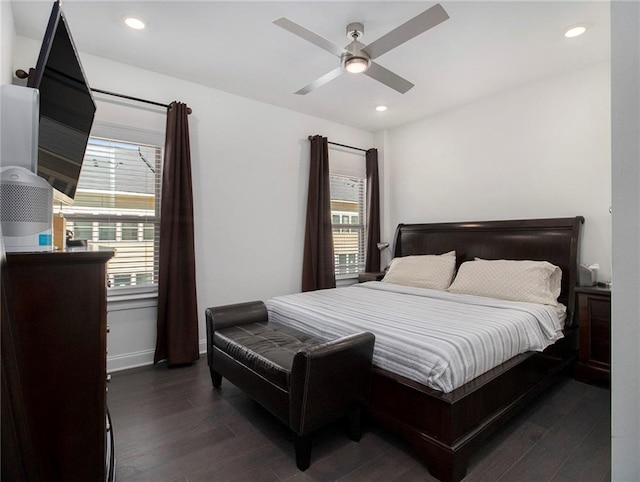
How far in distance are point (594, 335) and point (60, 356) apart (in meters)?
3.54

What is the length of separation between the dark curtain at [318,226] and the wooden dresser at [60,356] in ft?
9.88

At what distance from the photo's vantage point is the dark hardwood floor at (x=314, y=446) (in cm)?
169

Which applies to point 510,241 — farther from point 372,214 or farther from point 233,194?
point 233,194

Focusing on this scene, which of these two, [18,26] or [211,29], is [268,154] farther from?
[18,26]

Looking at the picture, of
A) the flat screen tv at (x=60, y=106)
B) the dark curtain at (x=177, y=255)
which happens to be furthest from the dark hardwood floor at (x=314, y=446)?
the flat screen tv at (x=60, y=106)

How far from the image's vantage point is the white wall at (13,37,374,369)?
3.09 metres

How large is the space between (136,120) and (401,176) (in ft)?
11.1

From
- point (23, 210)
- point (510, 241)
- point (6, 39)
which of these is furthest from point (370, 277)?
point (6, 39)

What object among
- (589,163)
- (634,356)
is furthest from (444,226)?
(634,356)

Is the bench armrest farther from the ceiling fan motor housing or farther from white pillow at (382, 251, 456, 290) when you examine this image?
the ceiling fan motor housing

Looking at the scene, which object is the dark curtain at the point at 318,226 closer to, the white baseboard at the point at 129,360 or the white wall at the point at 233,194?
the white wall at the point at 233,194

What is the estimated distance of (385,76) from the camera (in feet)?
8.33

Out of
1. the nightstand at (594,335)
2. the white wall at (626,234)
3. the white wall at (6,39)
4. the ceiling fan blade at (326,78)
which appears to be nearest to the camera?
the white wall at (626,234)

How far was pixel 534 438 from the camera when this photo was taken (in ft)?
6.48
